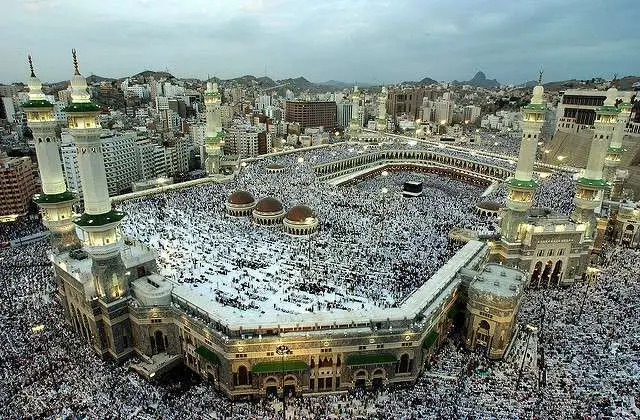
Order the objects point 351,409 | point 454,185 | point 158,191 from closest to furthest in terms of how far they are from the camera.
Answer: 1. point 351,409
2. point 158,191
3. point 454,185

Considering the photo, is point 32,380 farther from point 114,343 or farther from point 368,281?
point 368,281

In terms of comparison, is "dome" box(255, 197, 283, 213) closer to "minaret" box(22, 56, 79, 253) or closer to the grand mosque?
the grand mosque

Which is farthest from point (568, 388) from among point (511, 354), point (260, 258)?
point (260, 258)

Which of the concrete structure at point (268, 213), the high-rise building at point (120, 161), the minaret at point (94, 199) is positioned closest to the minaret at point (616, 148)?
the concrete structure at point (268, 213)

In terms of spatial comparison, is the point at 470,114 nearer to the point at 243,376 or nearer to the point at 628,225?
the point at 628,225

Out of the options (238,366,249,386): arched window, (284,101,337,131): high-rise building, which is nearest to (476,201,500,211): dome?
(238,366,249,386): arched window

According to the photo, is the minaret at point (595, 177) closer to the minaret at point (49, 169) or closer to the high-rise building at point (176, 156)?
the minaret at point (49, 169)
